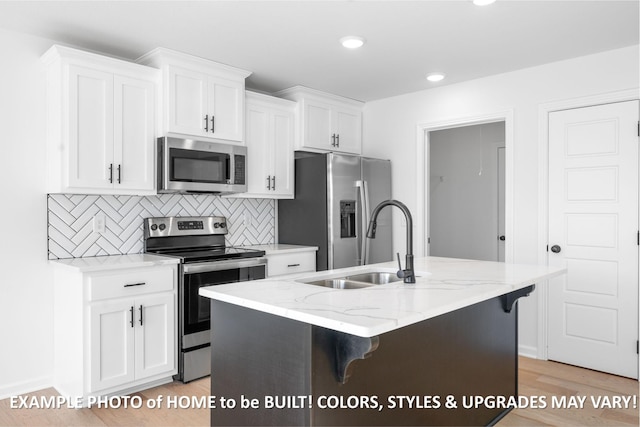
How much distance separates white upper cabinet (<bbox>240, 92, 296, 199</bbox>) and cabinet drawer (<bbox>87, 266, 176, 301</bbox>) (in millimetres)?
1105

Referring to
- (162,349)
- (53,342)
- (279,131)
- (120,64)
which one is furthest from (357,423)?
(279,131)

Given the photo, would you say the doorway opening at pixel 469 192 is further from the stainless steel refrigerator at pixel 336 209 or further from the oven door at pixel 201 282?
the oven door at pixel 201 282

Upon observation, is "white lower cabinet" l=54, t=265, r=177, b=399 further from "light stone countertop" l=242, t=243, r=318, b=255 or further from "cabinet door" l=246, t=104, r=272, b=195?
"cabinet door" l=246, t=104, r=272, b=195

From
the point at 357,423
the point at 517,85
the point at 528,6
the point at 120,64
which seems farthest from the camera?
the point at 517,85

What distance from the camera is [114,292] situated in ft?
A: 9.37

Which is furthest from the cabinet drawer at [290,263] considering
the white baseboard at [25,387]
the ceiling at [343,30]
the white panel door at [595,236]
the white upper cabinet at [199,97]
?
the white panel door at [595,236]

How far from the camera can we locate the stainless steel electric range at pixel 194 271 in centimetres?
318

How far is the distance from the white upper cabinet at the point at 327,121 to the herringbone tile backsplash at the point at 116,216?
2.93 ft

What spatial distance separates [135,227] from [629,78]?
373 centimetres

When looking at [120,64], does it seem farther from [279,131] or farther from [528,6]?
[528,6]

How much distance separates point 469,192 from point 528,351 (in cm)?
226

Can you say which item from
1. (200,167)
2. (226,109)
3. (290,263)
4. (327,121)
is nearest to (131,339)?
(200,167)

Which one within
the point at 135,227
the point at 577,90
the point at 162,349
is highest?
the point at 577,90

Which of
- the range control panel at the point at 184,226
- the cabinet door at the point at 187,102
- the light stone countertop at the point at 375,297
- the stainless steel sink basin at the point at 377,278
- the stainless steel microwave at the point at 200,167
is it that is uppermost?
the cabinet door at the point at 187,102
